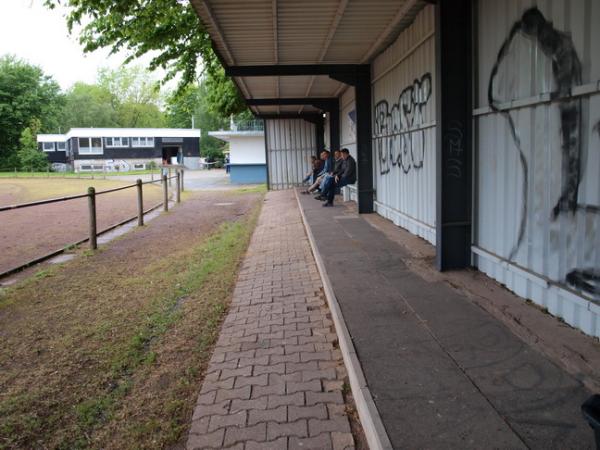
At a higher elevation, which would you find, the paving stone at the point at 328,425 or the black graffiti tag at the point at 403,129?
the black graffiti tag at the point at 403,129

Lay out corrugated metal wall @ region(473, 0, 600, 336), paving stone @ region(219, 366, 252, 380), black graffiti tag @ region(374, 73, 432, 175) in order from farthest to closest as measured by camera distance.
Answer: black graffiti tag @ region(374, 73, 432, 175)
paving stone @ region(219, 366, 252, 380)
corrugated metal wall @ region(473, 0, 600, 336)

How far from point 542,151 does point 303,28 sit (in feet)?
16.4

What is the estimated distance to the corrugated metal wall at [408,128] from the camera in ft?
25.9

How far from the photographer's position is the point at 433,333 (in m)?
4.54

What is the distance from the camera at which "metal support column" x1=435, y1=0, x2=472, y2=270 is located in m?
6.09

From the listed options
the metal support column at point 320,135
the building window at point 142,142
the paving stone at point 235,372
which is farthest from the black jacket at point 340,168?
the building window at point 142,142

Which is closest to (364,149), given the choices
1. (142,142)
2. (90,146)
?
(142,142)

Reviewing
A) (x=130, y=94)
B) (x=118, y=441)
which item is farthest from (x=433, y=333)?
(x=130, y=94)

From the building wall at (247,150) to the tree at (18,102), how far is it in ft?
127

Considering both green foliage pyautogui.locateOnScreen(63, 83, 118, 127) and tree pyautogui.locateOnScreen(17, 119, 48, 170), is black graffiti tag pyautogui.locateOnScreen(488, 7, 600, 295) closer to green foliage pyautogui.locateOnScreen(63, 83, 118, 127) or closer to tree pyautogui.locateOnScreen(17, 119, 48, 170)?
tree pyautogui.locateOnScreen(17, 119, 48, 170)

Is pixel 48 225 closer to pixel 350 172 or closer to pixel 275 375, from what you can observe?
pixel 350 172

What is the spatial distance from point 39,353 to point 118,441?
7.13ft

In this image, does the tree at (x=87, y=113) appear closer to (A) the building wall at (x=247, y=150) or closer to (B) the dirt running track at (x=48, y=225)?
(A) the building wall at (x=247, y=150)

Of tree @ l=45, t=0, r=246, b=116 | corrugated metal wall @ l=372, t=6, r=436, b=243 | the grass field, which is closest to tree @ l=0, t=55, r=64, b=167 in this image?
the grass field
